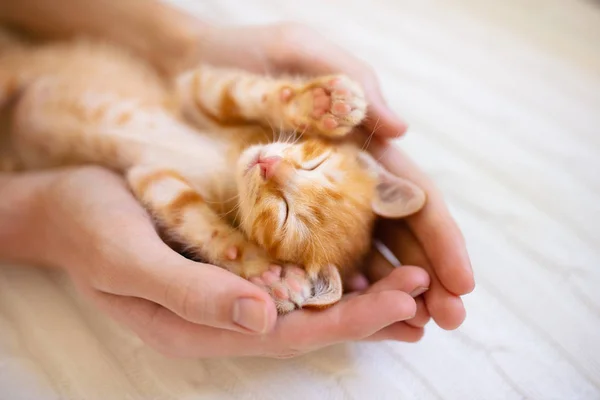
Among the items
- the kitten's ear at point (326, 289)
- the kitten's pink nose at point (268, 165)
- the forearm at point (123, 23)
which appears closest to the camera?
the kitten's ear at point (326, 289)

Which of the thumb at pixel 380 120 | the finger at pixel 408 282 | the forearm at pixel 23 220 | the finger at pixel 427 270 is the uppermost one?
the thumb at pixel 380 120

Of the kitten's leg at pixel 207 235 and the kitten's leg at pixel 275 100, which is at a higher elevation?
the kitten's leg at pixel 275 100

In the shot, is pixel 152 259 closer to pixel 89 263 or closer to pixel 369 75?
pixel 89 263

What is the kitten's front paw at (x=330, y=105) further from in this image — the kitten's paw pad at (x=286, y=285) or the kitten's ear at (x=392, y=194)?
the kitten's paw pad at (x=286, y=285)

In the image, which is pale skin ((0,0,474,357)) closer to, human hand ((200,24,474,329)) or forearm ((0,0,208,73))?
human hand ((200,24,474,329))

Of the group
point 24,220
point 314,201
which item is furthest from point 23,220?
point 314,201

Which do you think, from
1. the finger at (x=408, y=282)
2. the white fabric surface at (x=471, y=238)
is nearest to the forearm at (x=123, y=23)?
the white fabric surface at (x=471, y=238)

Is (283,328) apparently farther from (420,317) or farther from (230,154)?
(230,154)

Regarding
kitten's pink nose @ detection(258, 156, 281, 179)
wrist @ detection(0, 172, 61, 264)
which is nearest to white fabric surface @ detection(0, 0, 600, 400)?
wrist @ detection(0, 172, 61, 264)
